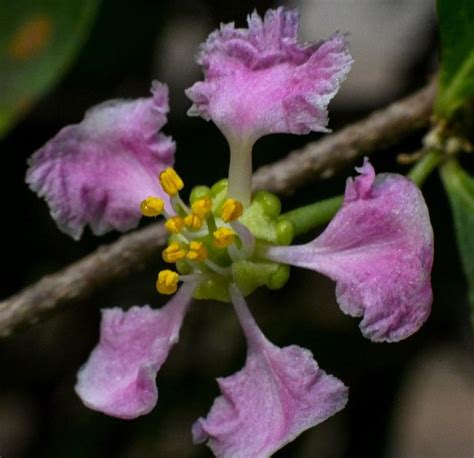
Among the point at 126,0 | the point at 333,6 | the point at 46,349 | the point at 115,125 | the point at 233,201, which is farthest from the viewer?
the point at 333,6

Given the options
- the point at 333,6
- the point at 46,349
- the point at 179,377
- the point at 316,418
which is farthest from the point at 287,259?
the point at 333,6

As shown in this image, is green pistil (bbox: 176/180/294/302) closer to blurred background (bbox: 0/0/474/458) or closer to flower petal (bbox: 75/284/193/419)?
flower petal (bbox: 75/284/193/419)

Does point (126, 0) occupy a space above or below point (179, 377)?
above

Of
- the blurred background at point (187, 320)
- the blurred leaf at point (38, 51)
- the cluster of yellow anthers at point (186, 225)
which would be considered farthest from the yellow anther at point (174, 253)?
the blurred background at point (187, 320)

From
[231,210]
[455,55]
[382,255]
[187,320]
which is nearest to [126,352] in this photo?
[231,210]

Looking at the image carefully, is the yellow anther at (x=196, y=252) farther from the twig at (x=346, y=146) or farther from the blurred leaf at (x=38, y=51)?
the blurred leaf at (x=38, y=51)

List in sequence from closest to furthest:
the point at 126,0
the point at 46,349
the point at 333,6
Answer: the point at 126,0 < the point at 46,349 < the point at 333,6

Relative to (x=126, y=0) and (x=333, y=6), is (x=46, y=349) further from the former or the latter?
(x=333, y=6)
